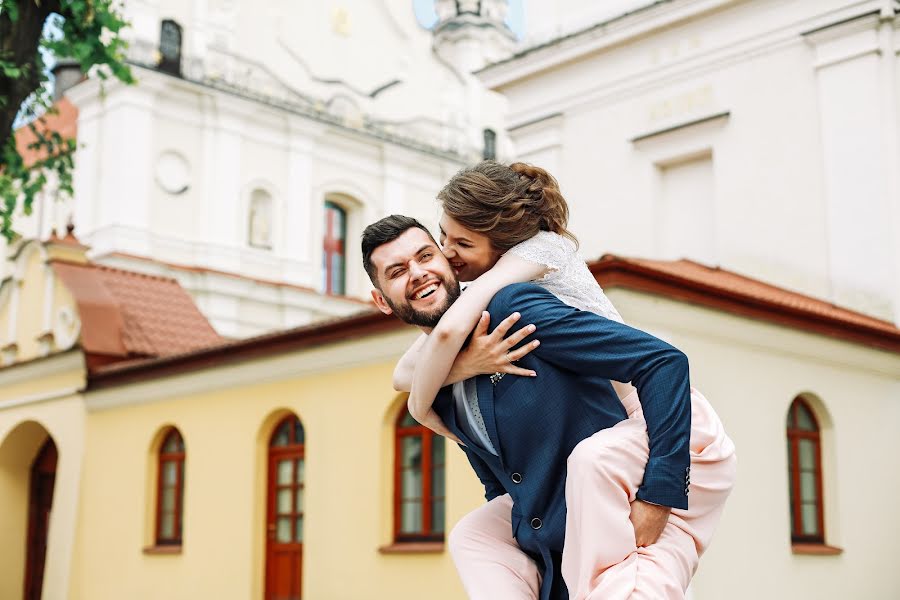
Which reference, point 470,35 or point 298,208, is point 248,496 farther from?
point 470,35

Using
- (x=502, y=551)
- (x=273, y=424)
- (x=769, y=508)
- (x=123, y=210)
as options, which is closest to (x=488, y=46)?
(x=123, y=210)

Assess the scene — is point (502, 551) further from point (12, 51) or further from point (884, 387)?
point (884, 387)

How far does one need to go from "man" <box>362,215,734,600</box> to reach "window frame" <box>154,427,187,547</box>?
12.0 metres

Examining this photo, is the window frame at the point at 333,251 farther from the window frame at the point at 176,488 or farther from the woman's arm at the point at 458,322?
the woman's arm at the point at 458,322

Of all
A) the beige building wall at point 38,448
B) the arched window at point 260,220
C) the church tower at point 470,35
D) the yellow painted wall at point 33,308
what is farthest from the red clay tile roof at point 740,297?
the church tower at point 470,35

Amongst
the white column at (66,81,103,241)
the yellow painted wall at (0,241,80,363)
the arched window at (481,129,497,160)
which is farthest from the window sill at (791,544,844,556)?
the arched window at (481,129,497,160)

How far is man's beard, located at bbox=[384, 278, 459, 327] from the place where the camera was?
310 cm

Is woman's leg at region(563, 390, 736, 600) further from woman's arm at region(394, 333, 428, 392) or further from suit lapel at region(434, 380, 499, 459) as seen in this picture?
woman's arm at region(394, 333, 428, 392)

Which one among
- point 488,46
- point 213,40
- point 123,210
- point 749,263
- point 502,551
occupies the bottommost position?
point 502,551

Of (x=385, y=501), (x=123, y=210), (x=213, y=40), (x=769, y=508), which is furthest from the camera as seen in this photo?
(x=213, y=40)

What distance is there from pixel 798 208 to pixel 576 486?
45.0ft

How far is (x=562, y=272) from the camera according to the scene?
305 cm

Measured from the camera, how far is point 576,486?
2.73m

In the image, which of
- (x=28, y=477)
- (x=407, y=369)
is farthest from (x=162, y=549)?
(x=407, y=369)
